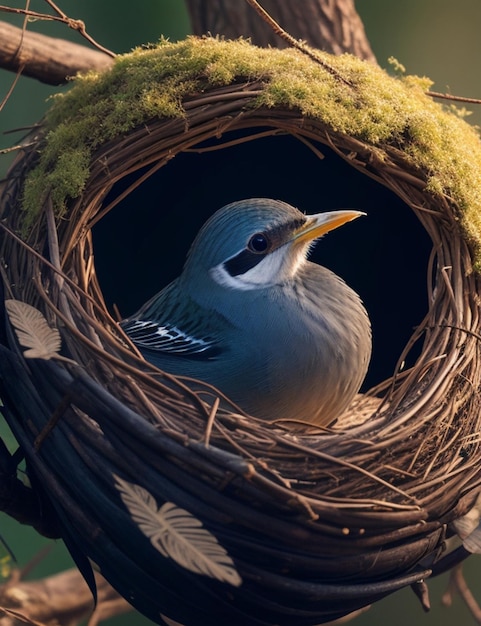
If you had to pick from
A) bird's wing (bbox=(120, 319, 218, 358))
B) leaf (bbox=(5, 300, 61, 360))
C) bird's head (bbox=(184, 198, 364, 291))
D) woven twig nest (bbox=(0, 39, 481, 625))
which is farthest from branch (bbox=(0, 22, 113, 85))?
leaf (bbox=(5, 300, 61, 360))

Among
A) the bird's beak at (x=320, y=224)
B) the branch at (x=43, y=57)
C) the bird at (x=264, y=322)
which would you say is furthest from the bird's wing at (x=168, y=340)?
the branch at (x=43, y=57)

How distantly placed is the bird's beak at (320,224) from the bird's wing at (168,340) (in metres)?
0.25

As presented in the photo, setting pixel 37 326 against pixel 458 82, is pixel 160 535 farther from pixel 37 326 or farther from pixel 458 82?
pixel 458 82

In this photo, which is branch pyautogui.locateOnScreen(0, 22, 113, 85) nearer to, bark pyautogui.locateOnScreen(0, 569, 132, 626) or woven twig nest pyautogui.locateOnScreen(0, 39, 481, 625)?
woven twig nest pyautogui.locateOnScreen(0, 39, 481, 625)

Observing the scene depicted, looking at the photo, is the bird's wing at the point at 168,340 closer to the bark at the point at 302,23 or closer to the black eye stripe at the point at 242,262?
the black eye stripe at the point at 242,262

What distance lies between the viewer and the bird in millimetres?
1308

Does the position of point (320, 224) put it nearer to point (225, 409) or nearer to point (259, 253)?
point (259, 253)

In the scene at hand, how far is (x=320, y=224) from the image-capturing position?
1405 mm

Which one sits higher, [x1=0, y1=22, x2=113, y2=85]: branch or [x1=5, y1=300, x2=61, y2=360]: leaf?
[x1=0, y1=22, x2=113, y2=85]: branch

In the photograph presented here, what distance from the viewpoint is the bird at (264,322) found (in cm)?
131

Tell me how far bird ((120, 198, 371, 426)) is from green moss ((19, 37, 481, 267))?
166mm

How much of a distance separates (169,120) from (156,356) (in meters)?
0.40

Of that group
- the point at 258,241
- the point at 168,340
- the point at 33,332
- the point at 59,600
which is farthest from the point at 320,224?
the point at 59,600

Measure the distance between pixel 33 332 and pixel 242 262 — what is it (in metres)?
0.49
